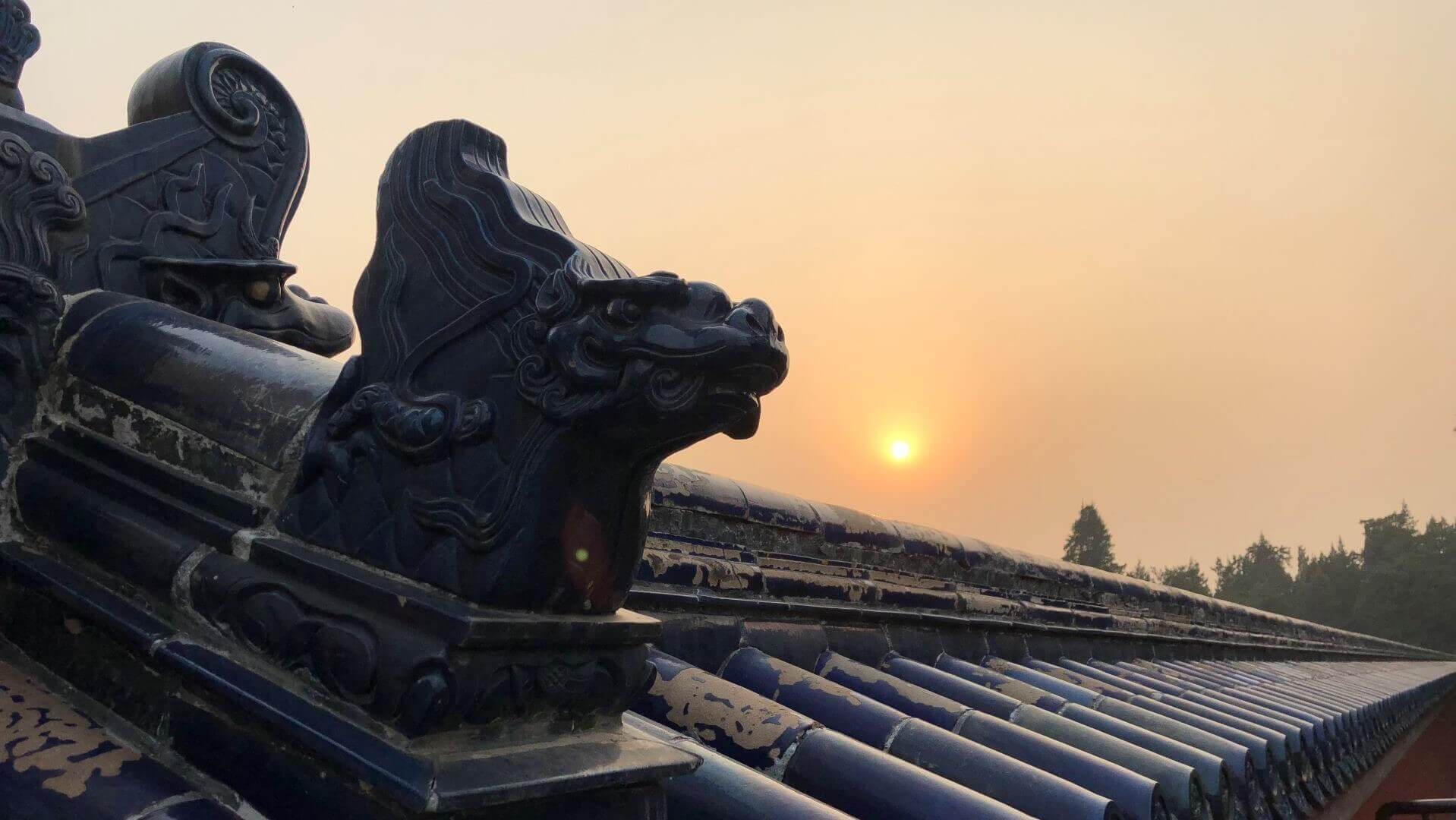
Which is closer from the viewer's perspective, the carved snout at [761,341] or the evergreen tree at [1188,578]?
the carved snout at [761,341]

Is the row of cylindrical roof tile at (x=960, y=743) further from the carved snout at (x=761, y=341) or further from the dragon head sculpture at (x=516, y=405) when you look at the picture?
the carved snout at (x=761, y=341)

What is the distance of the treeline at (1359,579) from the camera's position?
50.1 m

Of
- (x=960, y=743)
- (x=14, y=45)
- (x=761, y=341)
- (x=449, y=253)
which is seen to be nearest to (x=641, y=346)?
(x=761, y=341)

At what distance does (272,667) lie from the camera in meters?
1.53

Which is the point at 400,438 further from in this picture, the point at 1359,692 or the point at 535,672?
the point at 1359,692

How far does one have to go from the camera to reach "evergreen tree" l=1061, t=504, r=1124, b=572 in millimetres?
63625

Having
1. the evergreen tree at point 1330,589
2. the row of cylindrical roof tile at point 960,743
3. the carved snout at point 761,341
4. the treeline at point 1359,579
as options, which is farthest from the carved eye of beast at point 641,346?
the evergreen tree at point 1330,589

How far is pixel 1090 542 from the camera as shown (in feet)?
212

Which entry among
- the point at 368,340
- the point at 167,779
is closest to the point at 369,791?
the point at 167,779

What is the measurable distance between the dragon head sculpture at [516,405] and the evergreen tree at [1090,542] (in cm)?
6641

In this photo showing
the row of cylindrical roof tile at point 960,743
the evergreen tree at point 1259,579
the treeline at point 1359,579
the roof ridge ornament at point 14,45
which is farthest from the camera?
the evergreen tree at point 1259,579

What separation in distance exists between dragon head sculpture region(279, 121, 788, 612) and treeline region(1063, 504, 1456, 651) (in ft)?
150

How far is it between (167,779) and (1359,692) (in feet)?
39.8

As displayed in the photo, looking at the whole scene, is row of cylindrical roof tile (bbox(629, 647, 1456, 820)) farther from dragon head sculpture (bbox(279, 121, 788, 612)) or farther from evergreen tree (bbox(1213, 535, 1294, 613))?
evergreen tree (bbox(1213, 535, 1294, 613))
